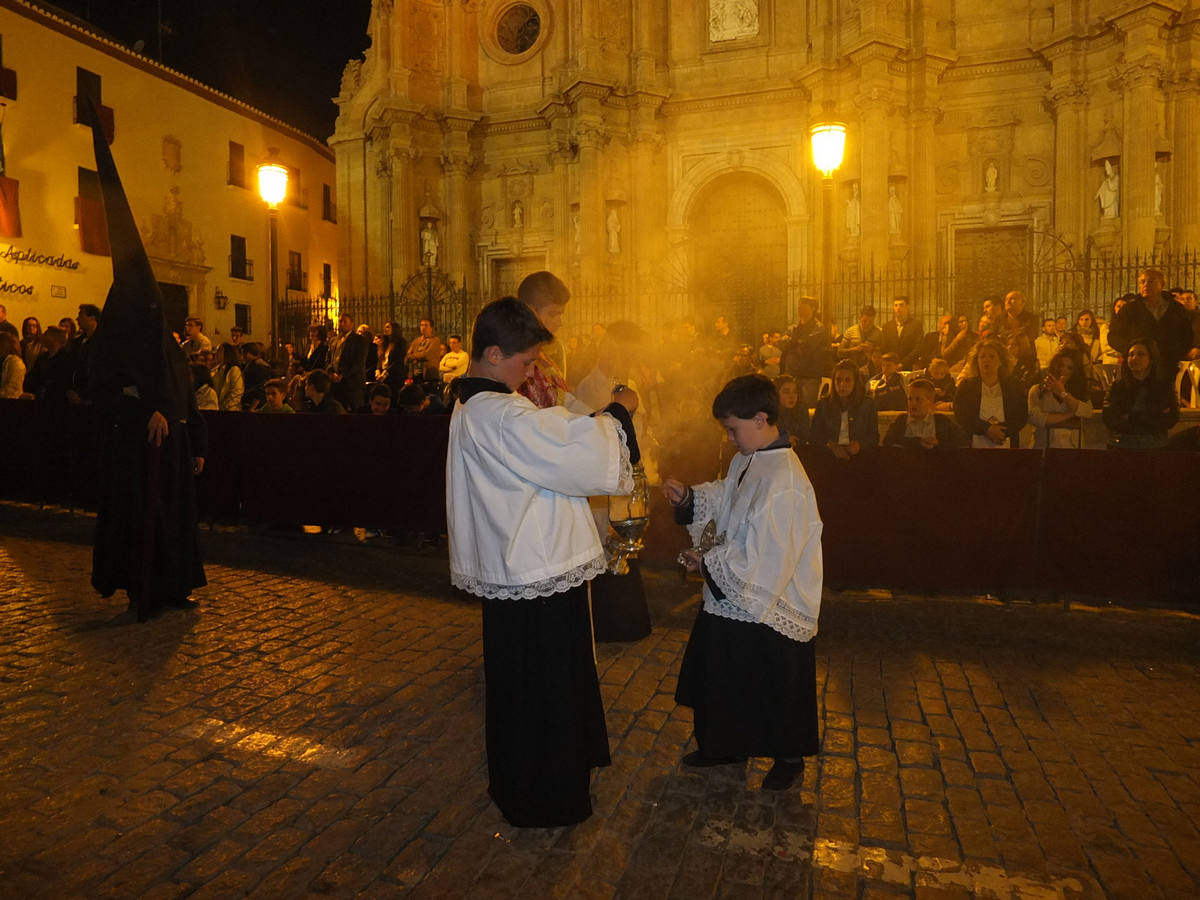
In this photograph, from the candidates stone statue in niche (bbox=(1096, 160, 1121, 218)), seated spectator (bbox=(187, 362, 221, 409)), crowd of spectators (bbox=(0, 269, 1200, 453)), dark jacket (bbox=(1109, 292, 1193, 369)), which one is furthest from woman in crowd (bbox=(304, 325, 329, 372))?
stone statue in niche (bbox=(1096, 160, 1121, 218))

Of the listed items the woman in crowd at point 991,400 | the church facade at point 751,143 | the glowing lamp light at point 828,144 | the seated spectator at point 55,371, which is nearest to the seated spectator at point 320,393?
the seated spectator at point 55,371

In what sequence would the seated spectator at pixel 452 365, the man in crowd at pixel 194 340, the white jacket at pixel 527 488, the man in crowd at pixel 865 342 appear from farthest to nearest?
the man in crowd at pixel 194 340, the seated spectator at pixel 452 365, the man in crowd at pixel 865 342, the white jacket at pixel 527 488

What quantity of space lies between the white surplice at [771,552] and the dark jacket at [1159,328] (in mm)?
7017

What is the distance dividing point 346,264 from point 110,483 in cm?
1983

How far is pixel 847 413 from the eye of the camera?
775 centimetres

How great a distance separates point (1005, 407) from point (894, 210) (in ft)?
→ 44.2

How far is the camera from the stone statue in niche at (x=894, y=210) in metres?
19.8

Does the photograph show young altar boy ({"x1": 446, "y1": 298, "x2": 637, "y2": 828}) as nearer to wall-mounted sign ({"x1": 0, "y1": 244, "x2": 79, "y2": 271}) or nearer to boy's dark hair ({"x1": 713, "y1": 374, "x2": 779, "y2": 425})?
boy's dark hair ({"x1": 713, "y1": 374, "x2": 779, "y2": 425})

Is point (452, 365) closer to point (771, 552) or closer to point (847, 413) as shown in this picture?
point (847, 413)

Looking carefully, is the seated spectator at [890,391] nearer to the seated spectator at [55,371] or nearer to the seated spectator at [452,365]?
the seated spectator at [452,365]

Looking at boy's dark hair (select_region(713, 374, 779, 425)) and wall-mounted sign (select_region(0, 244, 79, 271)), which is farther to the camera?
wall-mounted sign (select_region(0, 244, 79, 271))

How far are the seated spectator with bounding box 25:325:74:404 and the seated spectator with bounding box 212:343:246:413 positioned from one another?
1614mm

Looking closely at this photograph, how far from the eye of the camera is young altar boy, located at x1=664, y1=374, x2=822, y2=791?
11.3 feet

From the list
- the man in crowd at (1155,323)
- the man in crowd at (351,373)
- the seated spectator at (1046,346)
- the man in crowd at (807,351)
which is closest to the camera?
the man in crowd at (1155,323)
